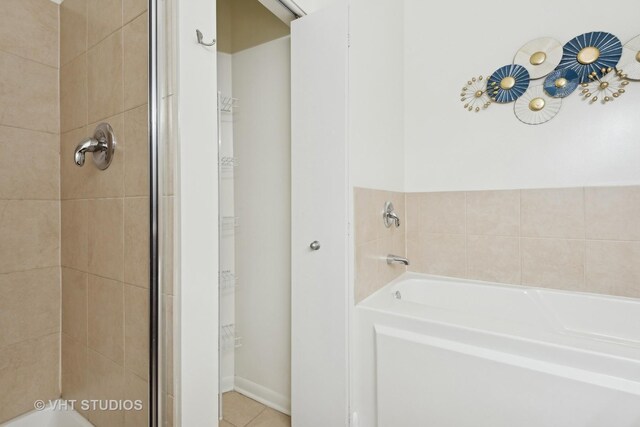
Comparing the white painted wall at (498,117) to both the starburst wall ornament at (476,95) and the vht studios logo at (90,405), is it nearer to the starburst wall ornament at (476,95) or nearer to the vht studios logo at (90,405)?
the starburst wall ornament at (476,95)

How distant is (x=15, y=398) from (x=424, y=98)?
2478 millimetres

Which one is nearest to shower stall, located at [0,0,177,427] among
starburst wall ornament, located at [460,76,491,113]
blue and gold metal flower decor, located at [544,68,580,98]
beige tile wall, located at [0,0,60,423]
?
beige tile wall, located at [0,0,60,423]

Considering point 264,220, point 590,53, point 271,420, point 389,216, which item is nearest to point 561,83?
point 590,53

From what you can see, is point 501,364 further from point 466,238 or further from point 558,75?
point 558,75

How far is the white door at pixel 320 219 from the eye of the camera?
1271 mm

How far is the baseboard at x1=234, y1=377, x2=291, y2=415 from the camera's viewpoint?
5.36 ft

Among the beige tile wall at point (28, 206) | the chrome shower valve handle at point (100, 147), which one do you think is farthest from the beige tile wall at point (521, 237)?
the beige tile wall at point (28, 206)

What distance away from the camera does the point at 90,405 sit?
108 centimetres

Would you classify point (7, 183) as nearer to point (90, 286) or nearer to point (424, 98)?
point (90, 286)

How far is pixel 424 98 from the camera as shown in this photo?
6.41 ft

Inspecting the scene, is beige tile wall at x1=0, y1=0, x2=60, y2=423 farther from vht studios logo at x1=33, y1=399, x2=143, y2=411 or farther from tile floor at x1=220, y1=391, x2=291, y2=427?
tile floor at x1=220, y1=391, x2=291, y2=427

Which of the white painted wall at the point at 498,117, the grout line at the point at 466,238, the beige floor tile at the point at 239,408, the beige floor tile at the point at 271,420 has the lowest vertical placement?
the beige floor tile at the point at 271,420

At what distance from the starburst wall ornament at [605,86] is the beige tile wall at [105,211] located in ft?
6.48

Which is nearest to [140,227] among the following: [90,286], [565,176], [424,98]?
[90,286]
